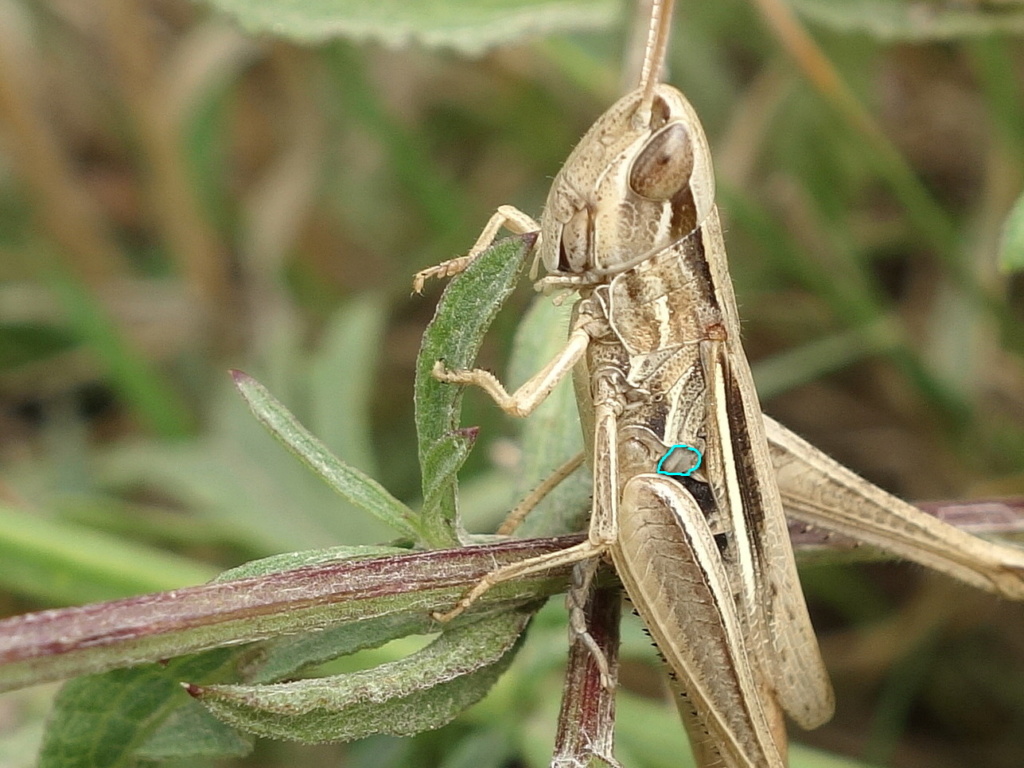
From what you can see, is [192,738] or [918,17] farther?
[918,17]

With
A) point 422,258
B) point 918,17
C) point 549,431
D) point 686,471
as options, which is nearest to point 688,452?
point 686,471

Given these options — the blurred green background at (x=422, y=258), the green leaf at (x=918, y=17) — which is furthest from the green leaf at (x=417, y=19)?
the green leaf at (x=918, y=17)

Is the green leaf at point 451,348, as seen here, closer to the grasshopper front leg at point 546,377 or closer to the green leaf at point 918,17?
the grasshopper front leg at point 546,377

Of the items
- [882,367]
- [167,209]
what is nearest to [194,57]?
[167,209]

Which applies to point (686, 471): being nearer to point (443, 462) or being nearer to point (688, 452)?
point (688, 452)

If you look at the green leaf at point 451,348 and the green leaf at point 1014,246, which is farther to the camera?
the green leaf at point 1014,246

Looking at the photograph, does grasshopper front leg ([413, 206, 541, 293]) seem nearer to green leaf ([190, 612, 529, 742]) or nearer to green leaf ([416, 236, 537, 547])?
green leaf ([416, 236, 537, 547])

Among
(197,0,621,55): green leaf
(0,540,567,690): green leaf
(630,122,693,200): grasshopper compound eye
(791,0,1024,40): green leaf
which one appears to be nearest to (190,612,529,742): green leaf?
(0,540,567,690): green leaf
